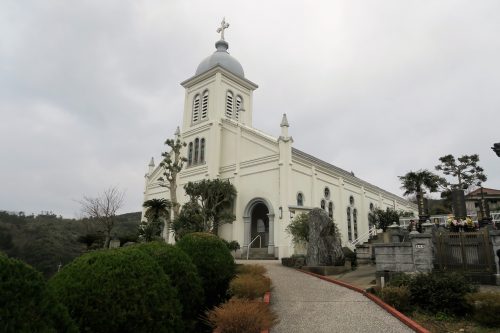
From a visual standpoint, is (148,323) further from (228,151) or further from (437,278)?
(228,151)

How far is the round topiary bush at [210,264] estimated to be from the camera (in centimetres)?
877

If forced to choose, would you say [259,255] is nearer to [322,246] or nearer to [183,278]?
[322,246]

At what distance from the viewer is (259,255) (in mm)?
26062

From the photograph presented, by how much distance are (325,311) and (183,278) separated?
388 cm

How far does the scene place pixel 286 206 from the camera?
2525 cm

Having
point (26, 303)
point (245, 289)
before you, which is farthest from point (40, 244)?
point (26, 303)

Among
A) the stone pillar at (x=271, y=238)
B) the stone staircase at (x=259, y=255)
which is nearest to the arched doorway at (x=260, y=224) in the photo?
the stone staircase at (x=259, y=255)

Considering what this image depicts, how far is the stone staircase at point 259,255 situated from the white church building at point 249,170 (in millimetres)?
383

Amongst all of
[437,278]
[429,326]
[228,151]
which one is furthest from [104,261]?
[228,151]

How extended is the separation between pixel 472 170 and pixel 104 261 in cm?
4540

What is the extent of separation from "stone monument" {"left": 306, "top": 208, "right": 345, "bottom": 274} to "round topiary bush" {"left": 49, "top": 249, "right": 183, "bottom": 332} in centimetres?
1127

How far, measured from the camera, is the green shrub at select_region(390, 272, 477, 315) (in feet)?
26.4

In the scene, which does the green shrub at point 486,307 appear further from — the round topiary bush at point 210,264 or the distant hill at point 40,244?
the distant hill at point 40,244

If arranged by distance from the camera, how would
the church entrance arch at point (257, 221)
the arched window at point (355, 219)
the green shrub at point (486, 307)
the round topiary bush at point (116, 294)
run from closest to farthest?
the round topiary bush at point (116, 294) < the green shrub at point (486, 307) < the church entrance arch at point (257, 221) < the arched window at point (355, 219)
